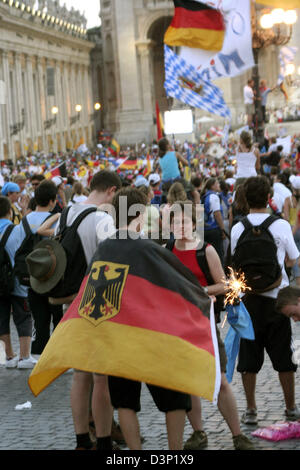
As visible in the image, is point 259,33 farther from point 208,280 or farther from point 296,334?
point 208,280

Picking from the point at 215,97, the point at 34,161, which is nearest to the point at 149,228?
the point at 215,97

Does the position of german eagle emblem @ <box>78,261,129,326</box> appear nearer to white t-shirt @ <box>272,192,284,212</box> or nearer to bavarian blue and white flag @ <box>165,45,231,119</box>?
white t-shirt @ <box>272,192,284,212</box>

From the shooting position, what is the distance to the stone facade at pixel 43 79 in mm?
48750

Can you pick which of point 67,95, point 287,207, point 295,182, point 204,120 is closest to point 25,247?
point 287,207

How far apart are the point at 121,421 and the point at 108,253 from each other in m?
0.90

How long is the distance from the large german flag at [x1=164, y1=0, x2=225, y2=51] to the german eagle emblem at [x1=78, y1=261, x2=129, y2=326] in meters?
10.5

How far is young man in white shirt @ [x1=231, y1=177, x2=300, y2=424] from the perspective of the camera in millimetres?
6457

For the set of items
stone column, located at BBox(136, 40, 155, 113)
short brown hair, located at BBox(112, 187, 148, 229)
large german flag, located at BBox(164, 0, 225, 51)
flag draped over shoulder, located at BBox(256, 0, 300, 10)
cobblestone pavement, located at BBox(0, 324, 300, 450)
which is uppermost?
stone column, located at BBox(136, 40, 155, 113)

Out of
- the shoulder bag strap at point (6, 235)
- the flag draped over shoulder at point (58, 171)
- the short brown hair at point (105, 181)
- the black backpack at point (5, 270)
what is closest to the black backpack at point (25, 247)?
the black backpack at point (5, 270)

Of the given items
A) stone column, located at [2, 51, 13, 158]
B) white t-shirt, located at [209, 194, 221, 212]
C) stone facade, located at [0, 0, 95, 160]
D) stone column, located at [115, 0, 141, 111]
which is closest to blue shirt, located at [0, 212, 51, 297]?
white t-shirt, located at [209, 194, 221, 212]

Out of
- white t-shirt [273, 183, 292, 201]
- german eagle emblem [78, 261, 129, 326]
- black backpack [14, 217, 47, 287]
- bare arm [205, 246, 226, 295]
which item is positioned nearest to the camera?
german eagle emblem [78, 261, 129, 326]

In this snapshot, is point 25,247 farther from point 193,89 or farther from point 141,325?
point 193,89

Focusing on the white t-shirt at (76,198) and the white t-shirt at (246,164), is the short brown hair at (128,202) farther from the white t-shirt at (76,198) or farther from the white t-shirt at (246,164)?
the white t-shirt at (246,164)

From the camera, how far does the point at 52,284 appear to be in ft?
20.9
